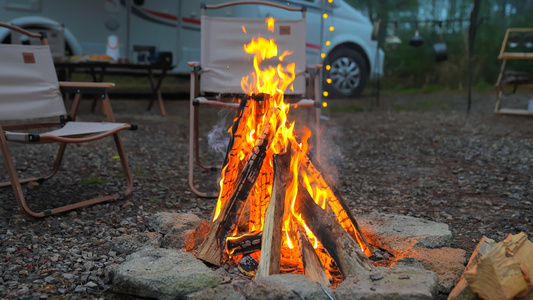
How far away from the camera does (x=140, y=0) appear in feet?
22.2

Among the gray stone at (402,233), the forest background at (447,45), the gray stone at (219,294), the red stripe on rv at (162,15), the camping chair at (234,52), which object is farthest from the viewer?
the forest background at (447,45)

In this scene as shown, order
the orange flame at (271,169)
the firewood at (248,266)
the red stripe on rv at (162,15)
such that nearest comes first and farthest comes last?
Result: the firewood at (248,266), the orange flame at (271,169), the red stripe on rv at (162,15)

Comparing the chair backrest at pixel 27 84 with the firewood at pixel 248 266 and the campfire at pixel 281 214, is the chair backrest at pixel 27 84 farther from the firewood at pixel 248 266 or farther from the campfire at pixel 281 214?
the firewood at pixel 248 266

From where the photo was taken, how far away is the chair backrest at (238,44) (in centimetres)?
353

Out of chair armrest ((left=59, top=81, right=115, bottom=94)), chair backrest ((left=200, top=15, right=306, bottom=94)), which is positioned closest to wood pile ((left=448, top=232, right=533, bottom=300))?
chair backrest ((left=200, top=15, right=306, bottom=94))

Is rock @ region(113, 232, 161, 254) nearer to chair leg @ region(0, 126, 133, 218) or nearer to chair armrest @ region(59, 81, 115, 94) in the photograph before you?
chair leg @ region(0, 126, 133, 218)

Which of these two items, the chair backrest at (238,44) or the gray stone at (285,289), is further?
the chair backrest at (238,44)

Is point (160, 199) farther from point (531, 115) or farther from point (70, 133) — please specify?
point (531, 115)

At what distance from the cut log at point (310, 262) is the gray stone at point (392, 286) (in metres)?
0.11

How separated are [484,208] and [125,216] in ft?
6.25

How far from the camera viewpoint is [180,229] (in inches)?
88.2

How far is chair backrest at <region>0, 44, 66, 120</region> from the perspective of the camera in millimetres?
2969

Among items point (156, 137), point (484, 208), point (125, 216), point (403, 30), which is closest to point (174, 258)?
point (125, 216)

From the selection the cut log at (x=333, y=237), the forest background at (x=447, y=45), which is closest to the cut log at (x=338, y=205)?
the cut log at (x=333, y=237)
